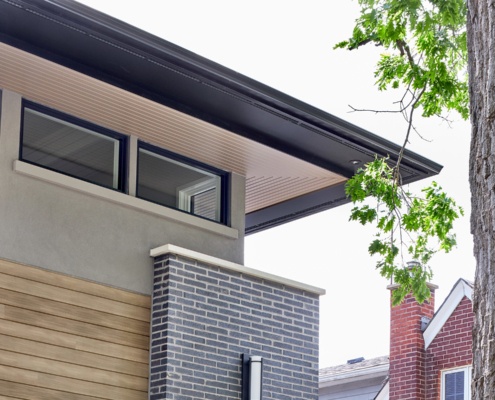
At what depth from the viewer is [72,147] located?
1045cm

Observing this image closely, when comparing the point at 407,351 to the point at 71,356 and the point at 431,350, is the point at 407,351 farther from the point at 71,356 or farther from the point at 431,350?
the point at 71,356

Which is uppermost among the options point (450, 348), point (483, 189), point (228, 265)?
point (450, 348)

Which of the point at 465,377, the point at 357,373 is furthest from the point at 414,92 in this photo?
the point at 357,373

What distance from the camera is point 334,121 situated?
35.7 feet

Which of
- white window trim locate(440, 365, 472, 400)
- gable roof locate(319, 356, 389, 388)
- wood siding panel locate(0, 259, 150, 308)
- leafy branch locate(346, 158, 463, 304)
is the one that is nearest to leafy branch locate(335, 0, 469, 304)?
leafy branch locate(346, 158, 463, 304)

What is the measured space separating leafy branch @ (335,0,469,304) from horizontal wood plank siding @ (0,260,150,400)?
8.56 ft

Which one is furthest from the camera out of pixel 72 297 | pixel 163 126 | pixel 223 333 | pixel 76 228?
pixel 223 333

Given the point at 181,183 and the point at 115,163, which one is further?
the point at 181,183

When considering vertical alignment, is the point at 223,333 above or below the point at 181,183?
below

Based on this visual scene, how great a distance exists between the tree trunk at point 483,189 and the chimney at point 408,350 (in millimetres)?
16459

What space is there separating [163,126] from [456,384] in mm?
10679

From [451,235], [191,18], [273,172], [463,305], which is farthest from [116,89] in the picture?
[191,18]

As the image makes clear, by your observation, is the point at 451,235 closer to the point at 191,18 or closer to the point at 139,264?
the point at 139,264

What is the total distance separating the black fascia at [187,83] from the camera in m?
8.98
